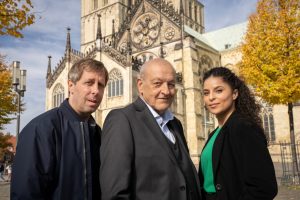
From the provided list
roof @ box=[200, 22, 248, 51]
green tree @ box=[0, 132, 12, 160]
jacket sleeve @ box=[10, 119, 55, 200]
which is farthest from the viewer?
roof @ box=[200, 22, 248, 51]

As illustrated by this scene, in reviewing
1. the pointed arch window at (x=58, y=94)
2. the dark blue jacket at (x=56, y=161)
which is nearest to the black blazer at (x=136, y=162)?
the dark blue jacket at (x=56, y=161)

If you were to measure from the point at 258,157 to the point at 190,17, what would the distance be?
48.5 meters

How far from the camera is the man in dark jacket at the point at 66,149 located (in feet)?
7.49

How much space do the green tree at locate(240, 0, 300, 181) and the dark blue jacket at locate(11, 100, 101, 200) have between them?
465 inches

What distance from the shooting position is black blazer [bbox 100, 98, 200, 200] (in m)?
2.28

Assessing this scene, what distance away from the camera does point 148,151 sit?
246 cm

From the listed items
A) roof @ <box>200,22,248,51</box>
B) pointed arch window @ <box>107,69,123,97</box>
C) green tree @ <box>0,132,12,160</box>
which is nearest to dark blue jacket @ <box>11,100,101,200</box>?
pointed arch window @ <box>107,69,123,97</box>

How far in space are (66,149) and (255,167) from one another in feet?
5.12

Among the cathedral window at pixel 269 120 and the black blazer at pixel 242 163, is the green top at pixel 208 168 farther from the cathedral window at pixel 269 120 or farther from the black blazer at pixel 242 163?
the cathedral window at pixel 269 120

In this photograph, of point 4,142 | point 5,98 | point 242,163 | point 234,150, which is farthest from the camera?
point 4,142

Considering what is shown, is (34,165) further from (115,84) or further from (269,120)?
(269,120)

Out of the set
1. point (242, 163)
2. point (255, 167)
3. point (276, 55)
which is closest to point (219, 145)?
point (242, 163)

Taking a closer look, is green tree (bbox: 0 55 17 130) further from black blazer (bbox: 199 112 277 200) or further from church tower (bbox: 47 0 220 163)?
black blazer (bbox: 199 112 277 200)

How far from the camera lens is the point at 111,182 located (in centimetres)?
226
